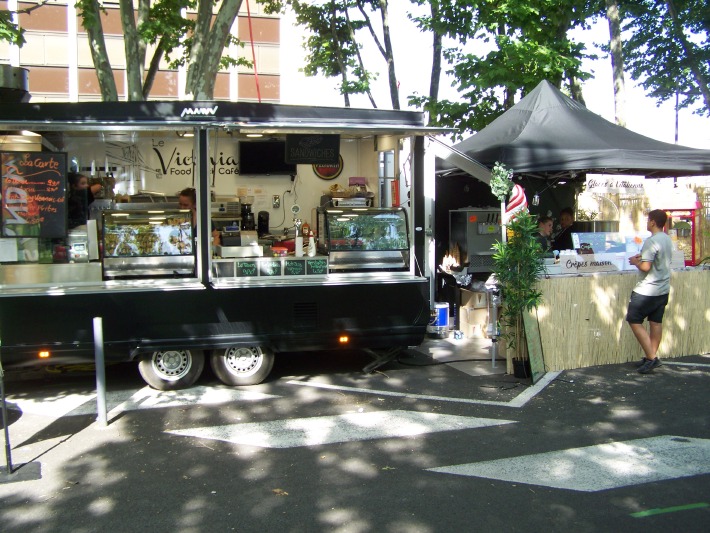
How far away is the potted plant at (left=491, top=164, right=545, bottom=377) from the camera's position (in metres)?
7.18

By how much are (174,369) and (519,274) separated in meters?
3.72

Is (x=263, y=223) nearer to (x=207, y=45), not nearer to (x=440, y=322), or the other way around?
(x=207, y=45)

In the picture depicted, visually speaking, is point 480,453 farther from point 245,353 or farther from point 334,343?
point 245,353

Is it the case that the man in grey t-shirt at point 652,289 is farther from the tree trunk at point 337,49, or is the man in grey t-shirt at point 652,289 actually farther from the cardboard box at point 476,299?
the tree trunk at point 337,49

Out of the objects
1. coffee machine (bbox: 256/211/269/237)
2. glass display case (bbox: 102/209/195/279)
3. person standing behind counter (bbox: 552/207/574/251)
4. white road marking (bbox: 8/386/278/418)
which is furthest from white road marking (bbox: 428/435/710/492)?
person standing behind counter (bbox: 552/207/574/251)

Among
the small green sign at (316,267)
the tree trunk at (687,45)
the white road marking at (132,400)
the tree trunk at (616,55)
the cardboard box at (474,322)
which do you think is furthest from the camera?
the tree trunk at (687,45)

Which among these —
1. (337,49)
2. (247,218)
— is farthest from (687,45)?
(247,218)

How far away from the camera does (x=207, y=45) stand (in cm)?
969

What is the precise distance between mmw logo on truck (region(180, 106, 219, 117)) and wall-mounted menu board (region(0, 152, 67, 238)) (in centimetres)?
126

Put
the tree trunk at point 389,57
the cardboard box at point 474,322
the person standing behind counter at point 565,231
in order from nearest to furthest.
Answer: the cardboard box at point 474,322 → the person standing behind counter at point 565,231 → the tree trunk at point 389,57

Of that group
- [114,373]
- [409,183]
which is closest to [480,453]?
[409,183]

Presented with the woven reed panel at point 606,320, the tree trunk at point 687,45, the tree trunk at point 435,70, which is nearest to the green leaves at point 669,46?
the tree trunk at point 687,45

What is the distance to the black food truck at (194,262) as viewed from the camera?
647 centimetres

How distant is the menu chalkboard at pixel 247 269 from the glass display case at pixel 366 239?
31.9 inches
